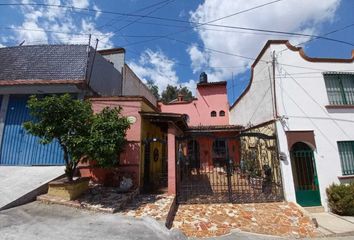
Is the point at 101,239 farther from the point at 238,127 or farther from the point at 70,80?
the point at 238,127

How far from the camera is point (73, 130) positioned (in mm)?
6703

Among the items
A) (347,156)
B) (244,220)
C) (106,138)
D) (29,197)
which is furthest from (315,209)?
(29,197)

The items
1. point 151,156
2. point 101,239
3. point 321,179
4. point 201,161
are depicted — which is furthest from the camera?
point 201,161

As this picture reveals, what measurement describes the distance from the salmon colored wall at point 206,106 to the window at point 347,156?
9.35 m

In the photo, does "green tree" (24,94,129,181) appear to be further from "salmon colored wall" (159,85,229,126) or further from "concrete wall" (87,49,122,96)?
"salmon colored wall" (159,85,229,126)

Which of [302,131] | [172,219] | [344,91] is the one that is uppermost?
[344,91]

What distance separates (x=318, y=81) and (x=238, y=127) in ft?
18.8

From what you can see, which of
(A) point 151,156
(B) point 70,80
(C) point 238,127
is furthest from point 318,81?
(B) point 70,80

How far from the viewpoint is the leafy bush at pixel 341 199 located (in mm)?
7688

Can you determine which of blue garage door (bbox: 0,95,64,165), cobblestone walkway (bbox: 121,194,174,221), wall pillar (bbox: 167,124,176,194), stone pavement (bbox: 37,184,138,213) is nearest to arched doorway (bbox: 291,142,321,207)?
wall pillar (bbox: 167,124,176,194)

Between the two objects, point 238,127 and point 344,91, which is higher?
point 344,91

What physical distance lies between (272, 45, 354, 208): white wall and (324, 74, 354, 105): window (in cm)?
34

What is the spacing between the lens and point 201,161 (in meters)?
15.6

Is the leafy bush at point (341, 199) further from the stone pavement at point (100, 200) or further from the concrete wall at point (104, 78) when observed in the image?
the concrete wall at point (104, 78)
